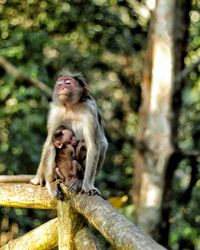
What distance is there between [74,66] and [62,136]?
3.27m

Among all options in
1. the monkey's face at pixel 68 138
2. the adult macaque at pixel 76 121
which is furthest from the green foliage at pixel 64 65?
the monkey's face at pixel 68 138

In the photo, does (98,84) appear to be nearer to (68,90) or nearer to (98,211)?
(68,90)

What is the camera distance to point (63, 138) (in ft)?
11.7

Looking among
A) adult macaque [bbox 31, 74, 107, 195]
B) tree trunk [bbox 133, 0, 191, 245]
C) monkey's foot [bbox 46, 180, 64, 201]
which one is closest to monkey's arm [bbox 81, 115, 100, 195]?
adult macaque [bbox 31, 74, 107, 195]

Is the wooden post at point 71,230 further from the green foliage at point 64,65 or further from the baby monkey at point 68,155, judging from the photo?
the green foliage at point 64,65

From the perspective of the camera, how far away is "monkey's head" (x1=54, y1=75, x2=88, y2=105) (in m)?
3.67

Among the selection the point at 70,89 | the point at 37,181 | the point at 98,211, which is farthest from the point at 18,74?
the point at 98,211

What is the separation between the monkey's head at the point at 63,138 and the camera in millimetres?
3552

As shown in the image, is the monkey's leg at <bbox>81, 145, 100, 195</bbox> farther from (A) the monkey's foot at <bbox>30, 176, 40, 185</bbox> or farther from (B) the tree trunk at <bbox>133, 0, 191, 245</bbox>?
(B) the tree trunk at <bbox>133, 0, 191, 245</bbox>

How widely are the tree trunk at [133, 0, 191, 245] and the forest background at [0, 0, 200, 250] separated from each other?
2.2 inches

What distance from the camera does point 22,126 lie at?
548cm

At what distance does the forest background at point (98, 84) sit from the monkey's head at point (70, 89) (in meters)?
1.16

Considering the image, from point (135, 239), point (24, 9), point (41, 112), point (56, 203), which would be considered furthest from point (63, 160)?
point (24, 9)

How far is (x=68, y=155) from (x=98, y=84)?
3.88 meters
